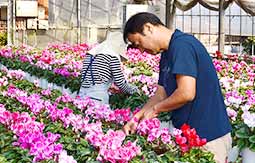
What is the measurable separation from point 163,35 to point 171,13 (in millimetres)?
10963

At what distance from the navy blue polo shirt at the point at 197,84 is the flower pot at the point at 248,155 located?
181 mm

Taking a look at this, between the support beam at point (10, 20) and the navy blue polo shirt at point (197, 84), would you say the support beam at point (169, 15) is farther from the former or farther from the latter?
the navy blue polo shirt at point (197, 84)

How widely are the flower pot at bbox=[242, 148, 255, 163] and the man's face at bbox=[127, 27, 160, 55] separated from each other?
29.2 inches

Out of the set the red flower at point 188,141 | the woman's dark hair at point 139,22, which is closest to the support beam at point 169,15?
the woman's dark hair at point 139,22

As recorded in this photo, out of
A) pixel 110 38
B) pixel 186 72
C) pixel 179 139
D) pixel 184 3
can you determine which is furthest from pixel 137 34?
pixel 184 3

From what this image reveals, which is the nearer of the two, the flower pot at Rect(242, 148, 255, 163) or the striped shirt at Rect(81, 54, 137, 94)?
the flower pot at Rect(242, 148, 255, 163)

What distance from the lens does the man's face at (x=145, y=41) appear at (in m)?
2.60

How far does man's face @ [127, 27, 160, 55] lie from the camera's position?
2596mm

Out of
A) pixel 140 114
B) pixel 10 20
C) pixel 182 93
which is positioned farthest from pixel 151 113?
pixel 10 20

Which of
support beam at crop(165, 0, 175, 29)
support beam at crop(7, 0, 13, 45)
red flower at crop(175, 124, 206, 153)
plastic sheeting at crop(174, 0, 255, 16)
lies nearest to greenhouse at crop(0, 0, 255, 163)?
red flower at crop(175, 124, 206, 153)

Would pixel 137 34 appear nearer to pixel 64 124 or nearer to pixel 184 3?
pixel 64 124

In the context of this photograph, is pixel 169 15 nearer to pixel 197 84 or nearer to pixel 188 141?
pixel 197 84

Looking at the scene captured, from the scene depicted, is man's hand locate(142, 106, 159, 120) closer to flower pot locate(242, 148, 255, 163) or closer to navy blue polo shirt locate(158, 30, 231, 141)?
navy blue polo shirt locate(158, 30, 231, 141)

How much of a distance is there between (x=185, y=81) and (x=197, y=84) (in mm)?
143
